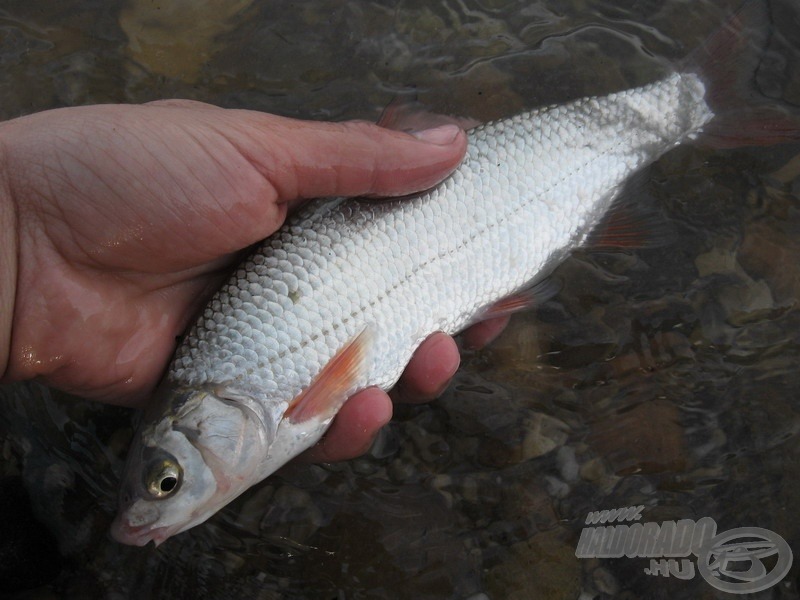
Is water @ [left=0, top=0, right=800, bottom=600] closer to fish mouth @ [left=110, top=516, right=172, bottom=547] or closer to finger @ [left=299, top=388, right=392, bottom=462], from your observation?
finger @ [left=299, top=388, right=392, bottom=462]

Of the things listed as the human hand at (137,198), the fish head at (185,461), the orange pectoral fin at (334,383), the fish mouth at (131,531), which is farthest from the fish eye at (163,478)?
the human hand at (137,198)

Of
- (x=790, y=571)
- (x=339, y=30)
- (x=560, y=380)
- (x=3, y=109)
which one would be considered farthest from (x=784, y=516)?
(x=3, y=109)

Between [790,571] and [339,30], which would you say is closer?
[790,571]

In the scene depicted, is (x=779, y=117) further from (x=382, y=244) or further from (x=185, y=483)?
(x=185, y=483)

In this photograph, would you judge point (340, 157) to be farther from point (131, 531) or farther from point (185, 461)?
point (131, 531)

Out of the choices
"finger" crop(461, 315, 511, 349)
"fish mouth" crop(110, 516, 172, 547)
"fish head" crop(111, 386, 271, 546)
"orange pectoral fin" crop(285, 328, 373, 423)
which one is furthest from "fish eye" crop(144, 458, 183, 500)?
"finger" crop(461, 315, 511, 349)

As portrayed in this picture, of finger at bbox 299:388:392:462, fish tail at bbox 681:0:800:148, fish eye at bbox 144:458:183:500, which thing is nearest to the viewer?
fish eye at bbox 144:458:183:500

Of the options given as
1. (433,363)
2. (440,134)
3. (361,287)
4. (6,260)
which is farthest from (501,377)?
(6,260)
